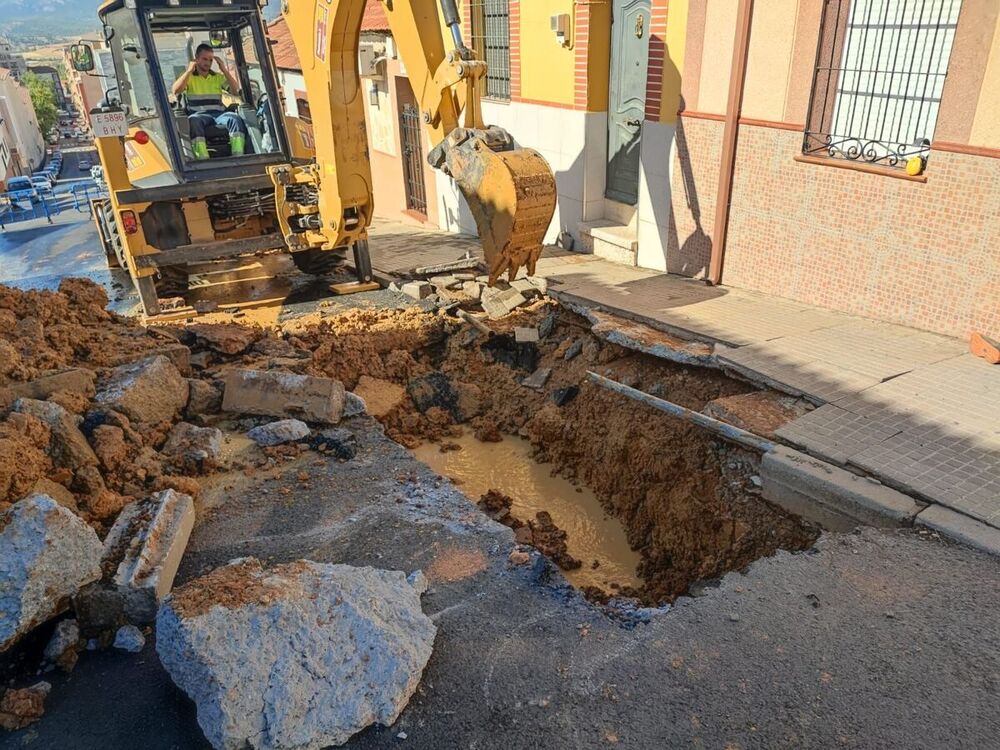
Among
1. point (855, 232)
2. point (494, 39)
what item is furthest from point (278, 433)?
point (494, 39)

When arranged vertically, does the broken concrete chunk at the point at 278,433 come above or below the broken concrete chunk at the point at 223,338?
below

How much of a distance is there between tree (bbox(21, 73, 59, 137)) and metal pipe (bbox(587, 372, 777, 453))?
180 feet

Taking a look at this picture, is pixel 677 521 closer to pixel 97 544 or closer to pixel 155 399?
pixel 97 544

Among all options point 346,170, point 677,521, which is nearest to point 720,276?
point 677,521

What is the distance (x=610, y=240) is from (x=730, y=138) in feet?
7.57

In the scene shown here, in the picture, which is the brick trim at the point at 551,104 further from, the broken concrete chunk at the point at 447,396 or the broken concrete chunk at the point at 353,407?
the broken concrete chunk at the point at 353,407

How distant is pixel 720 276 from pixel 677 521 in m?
3.60

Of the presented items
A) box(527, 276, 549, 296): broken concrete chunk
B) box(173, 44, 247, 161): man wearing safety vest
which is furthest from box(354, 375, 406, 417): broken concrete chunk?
box(173, 44, 247, 161): man wearing safety vest

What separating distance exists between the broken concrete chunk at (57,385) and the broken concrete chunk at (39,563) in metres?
1.87

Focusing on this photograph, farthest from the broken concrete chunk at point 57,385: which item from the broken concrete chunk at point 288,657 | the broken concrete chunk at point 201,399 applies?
the broken concrete chunk at point 288,657

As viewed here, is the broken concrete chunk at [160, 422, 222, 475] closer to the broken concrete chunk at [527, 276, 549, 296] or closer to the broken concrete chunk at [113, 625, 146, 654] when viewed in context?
the broken concrete chunk at [113, 625, 146, 654]

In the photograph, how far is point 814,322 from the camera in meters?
6.70

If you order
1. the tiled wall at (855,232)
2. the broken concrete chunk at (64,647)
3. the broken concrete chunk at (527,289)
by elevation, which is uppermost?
the tiled wall at (855,232)

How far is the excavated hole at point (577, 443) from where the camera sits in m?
5.08
